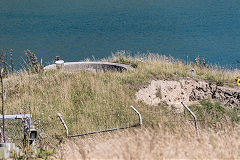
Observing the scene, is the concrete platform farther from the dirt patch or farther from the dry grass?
the dry grass

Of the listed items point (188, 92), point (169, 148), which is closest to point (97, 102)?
point (188, 92)

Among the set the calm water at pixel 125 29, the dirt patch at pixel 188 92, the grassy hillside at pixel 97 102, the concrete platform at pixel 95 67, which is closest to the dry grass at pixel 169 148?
the grassy hillside at pixel 97 102

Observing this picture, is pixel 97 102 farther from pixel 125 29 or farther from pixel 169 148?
pixel 125 29

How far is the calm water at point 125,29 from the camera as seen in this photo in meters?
38.6

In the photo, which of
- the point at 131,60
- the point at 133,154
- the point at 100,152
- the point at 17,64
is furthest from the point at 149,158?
the point at 17,64

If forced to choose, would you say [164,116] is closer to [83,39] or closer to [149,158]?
[149,158]

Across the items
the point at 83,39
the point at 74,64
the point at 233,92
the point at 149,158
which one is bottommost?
the point at 149,158

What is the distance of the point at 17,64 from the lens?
1261 inches

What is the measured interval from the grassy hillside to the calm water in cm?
1461

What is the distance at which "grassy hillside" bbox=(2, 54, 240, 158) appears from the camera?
11594 millimetres

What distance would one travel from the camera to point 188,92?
1669 cm

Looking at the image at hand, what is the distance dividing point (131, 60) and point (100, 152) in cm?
1289

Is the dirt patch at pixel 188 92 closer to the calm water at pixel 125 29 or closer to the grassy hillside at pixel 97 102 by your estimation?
the grassy hillside at pixel 97 102

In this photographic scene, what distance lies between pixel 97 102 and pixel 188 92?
15.9ft
